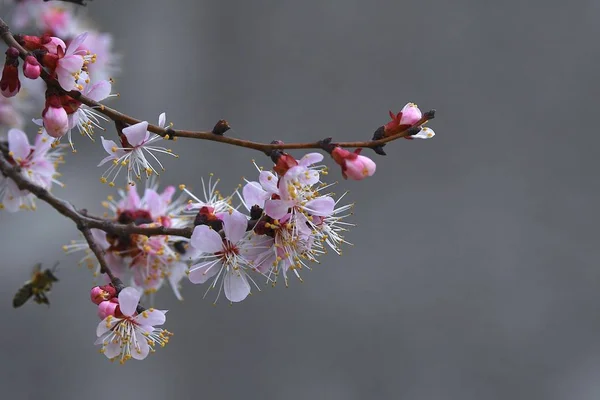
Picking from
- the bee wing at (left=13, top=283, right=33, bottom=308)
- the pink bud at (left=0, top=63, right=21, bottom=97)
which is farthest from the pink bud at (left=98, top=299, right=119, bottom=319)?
the bee wing at (left=13, top=283, right=33, bottom=308)

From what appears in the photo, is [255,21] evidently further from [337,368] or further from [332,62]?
[337,368]

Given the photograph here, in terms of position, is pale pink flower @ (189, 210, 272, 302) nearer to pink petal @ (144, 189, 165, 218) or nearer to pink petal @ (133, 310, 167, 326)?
pink petal @ (133, 310, 167, 326)

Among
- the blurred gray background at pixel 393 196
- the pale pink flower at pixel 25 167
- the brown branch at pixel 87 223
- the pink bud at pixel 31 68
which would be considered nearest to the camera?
the pink bud at pixel 31 68

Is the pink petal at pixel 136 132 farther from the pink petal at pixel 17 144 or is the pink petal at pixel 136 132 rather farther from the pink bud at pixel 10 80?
the pink petal at pixel 17 144

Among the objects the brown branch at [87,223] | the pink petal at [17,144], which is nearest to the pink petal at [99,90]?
the brown branch at [87,223]

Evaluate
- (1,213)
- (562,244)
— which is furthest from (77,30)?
(562,244)
